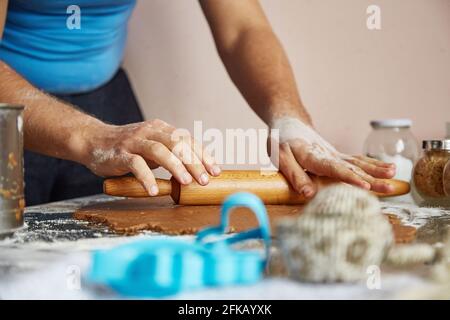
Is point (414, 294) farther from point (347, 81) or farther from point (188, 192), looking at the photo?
point (347, 81)

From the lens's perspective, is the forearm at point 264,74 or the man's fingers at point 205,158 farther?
the forearm at point 264,74

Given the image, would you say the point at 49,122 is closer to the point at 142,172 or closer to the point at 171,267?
the point at 142,172

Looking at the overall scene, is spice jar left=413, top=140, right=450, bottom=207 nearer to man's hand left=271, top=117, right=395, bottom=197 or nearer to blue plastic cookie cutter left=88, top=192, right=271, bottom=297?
man's hand left=271, top=117, right=395, bottom=197

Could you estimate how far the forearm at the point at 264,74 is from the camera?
4.13 feet

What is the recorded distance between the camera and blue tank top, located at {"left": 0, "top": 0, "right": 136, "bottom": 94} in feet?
4.65

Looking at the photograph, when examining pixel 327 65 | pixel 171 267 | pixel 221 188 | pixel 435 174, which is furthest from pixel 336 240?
pixel 327 65

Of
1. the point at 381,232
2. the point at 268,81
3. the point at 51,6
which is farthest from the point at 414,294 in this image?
the point at 51,6

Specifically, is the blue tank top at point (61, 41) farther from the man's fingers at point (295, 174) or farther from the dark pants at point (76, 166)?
the man's fingers at point (295, 174)

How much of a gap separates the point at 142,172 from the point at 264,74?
58 centimetres

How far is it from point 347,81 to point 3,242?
1.27 meters

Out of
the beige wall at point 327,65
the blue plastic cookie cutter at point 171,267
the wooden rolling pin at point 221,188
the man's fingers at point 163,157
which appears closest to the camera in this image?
the blue plastic cookie cutter at point 171,267

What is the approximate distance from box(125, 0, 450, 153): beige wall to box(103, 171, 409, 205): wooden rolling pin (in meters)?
0.73

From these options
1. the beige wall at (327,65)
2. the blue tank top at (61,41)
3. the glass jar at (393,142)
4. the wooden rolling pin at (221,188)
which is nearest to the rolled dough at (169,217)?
the wooden rolling pin at (221,188)

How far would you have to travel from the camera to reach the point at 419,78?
1.70m
